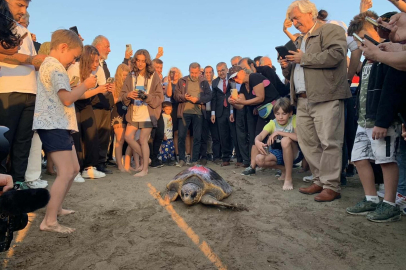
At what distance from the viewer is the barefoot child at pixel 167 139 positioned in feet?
20.2

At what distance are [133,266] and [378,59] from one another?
2.33 m

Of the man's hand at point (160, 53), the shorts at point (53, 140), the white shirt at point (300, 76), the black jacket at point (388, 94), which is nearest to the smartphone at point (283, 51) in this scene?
the white shirt at point (300, 76)

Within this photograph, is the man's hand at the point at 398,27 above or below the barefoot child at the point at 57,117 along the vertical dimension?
above

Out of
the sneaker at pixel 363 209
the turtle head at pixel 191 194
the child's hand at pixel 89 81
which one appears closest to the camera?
the child's hand at pixel 89 81

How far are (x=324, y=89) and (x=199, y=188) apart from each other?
1798 mm

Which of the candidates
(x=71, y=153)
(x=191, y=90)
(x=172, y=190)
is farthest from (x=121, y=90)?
(x=71, y=153)

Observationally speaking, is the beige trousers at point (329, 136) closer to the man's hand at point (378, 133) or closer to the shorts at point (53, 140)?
the man's hand at point (378, 133)

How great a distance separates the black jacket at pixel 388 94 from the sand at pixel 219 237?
0.93 meters

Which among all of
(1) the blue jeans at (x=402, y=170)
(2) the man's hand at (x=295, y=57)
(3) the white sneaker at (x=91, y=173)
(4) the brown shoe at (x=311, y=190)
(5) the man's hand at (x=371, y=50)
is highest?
(2) the man's hand at (x=295, y=57)

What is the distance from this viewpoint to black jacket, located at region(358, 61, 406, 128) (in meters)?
2.32

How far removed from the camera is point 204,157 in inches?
249

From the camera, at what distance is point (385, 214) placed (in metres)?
2.52

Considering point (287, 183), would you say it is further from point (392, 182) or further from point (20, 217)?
point (20, 217)

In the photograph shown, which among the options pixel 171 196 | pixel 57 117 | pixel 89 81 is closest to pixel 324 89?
pixel 171 196
